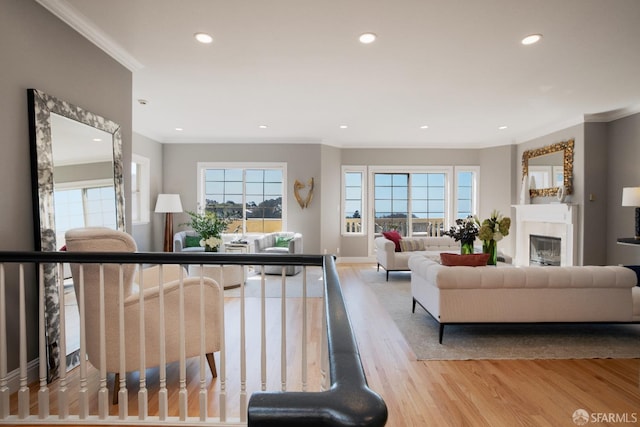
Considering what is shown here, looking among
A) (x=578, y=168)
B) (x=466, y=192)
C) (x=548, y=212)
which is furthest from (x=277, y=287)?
(x=578, y=168)

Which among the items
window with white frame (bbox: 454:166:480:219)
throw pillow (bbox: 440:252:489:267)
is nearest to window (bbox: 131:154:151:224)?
throw pillow (bbox: 440:252:489:267)

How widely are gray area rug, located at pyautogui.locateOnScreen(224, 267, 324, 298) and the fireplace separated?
4143 millimetres

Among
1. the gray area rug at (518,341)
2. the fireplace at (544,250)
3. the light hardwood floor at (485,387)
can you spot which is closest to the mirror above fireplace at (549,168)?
the fireplace at (544,250)

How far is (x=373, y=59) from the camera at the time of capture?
3.39m

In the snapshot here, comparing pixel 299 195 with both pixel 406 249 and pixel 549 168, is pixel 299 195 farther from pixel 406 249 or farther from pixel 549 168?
pixel 549 168

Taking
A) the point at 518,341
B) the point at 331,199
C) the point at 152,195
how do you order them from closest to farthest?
the point at 518,341 < the point at 152,195 < the point at 331,199

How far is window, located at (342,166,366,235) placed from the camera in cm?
792

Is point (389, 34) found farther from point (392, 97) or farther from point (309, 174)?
point (309, 174)

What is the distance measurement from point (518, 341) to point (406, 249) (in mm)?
3039

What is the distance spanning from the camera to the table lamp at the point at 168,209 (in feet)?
22.0

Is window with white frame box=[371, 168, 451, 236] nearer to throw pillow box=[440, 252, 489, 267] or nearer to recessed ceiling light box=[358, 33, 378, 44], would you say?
throw pillow box=[440, 252, 489, 267]

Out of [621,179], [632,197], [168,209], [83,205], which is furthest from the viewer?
[168,209]

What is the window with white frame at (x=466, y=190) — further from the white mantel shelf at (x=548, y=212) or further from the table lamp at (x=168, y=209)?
the table lamp at (x=168, y=209)

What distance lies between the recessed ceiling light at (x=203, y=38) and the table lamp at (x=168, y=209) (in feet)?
14.1
